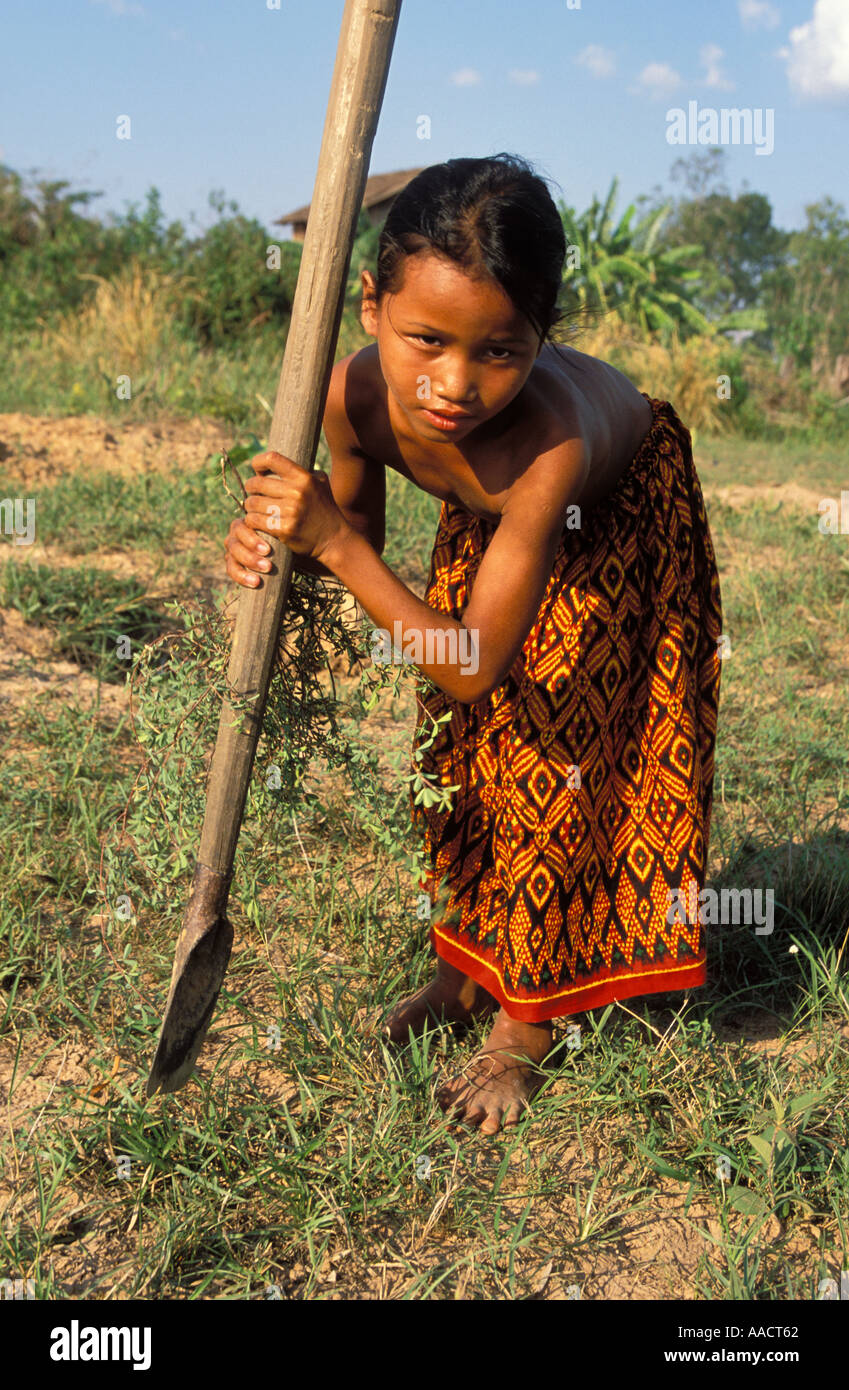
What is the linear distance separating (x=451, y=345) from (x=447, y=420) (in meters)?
0.11

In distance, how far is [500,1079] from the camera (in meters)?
2.00

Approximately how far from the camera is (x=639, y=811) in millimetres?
2049

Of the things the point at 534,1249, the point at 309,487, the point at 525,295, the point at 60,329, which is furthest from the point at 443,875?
the point at 60,329

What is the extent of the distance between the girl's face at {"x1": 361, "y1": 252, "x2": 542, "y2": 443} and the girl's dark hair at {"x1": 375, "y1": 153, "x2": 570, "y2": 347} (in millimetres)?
21

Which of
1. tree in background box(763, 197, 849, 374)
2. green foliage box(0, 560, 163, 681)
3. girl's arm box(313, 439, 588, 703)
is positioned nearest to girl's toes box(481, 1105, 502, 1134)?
girl's arm box(313, 439, 588, 703)

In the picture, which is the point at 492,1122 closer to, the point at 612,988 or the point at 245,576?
the point at 612,988

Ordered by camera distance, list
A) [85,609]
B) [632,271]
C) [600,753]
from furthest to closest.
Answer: [632,271] → [85,609] → [600,753]

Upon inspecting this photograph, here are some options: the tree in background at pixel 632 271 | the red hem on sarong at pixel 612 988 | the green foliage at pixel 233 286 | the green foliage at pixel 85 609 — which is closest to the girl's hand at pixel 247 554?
the red hem on sarong at pixel 612 988

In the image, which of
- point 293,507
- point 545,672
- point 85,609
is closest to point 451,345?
point 293,507

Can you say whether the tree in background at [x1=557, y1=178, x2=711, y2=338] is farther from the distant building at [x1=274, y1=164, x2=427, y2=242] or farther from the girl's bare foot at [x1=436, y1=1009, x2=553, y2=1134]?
the girl's bare foot at [x1=436, y1=1009, x2=553, y2=1134]

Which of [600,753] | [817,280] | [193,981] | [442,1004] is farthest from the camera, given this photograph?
[817,280]

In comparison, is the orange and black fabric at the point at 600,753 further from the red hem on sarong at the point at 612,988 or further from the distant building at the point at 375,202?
the distant building at the point at 375,202
